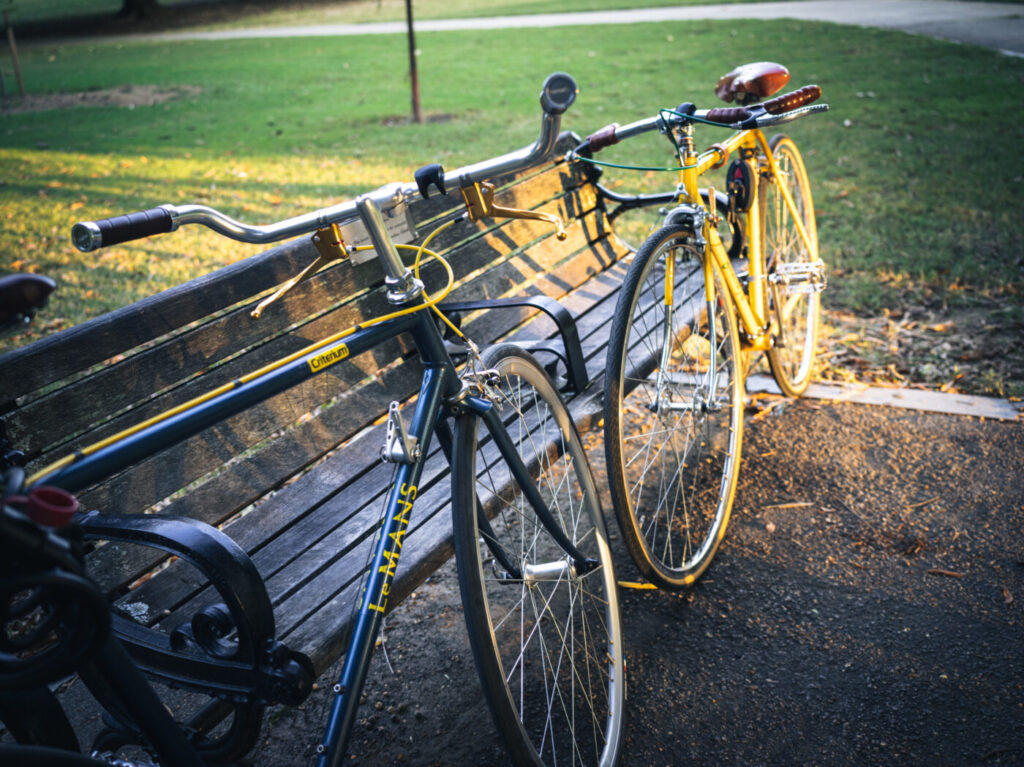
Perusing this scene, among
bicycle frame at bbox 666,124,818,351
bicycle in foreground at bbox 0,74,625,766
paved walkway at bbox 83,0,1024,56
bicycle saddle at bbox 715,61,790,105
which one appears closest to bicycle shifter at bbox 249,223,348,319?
bicycle in foreground at bbox 0,74,625,766

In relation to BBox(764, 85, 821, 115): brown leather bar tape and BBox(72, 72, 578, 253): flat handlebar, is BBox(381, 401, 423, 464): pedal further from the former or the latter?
BBox(764, 85, 821, 115): brown leather bar tape

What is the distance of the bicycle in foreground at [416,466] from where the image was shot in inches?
55.1

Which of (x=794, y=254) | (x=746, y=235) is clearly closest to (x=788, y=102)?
(x=746, y=235)

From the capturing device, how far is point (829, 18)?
15.5 meters

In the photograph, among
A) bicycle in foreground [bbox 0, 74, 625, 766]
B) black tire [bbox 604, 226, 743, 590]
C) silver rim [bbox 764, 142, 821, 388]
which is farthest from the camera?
silver rim [bbox 764, 142, 821, 388]

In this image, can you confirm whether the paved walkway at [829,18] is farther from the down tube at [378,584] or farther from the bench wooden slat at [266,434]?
the down tube at [378,584]

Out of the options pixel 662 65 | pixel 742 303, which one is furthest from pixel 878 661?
pixel 662 65

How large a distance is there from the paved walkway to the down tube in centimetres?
1260

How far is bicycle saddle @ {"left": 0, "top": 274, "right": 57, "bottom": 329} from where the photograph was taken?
45.0 inches

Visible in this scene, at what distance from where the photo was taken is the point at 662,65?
40.9 ft

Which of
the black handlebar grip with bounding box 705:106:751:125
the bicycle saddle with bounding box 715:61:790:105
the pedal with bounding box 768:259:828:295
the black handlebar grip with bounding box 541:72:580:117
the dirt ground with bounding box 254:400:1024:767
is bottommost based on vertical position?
the dirt ground with bounding box 254:400:1024:767

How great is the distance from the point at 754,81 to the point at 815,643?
6.91 feet

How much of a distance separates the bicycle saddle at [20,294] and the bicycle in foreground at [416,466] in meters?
0.23

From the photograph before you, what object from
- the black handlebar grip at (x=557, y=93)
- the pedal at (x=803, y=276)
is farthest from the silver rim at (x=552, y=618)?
the pedal at (x=803, y=276)
